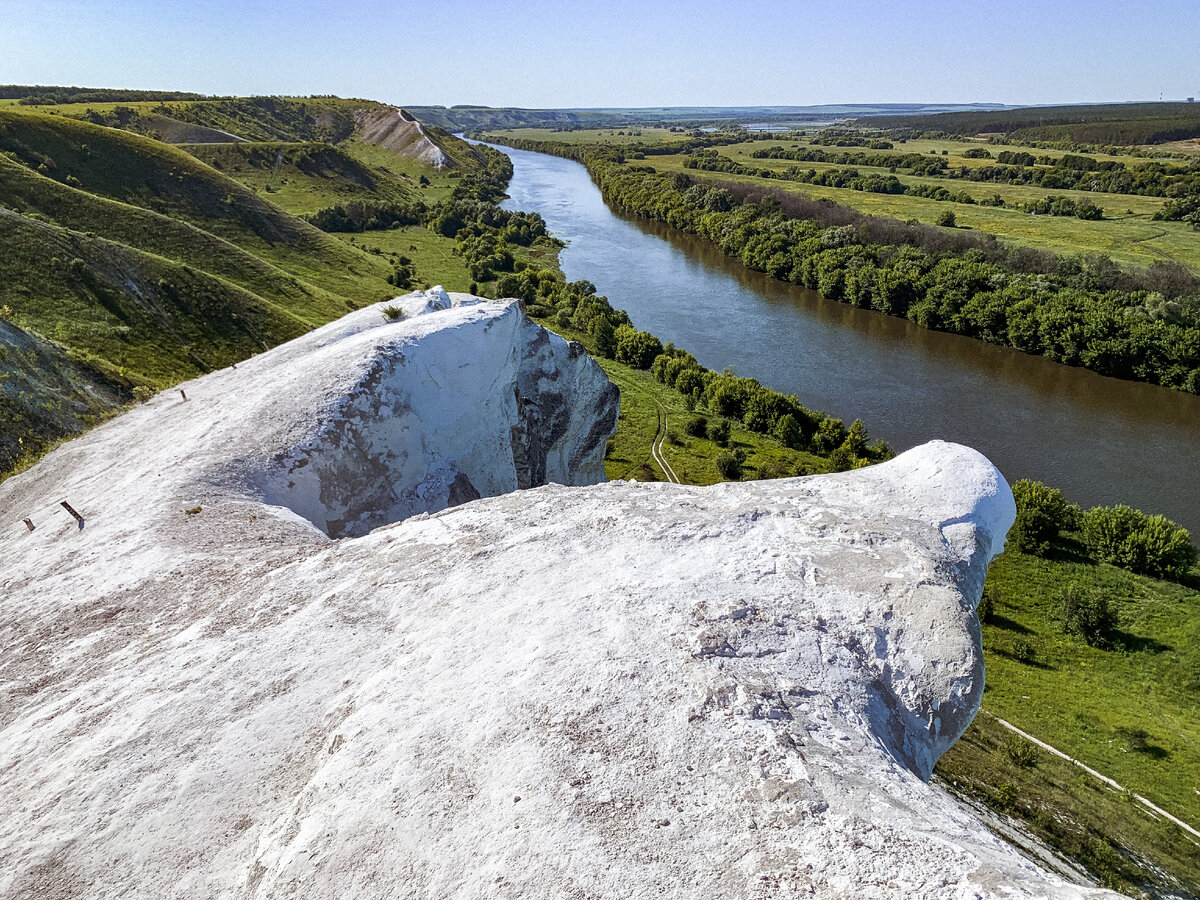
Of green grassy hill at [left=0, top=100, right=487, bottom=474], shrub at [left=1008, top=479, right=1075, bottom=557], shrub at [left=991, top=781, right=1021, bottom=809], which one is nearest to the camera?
shrub at [left=991, top=781, right=1021, bottom=809]

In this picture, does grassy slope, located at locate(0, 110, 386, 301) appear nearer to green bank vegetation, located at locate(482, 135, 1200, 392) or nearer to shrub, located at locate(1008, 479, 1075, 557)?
green bank vegetation, located at locate(482, 135, 1200, 392)

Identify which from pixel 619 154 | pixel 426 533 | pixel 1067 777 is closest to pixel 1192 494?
pixel 1067 777

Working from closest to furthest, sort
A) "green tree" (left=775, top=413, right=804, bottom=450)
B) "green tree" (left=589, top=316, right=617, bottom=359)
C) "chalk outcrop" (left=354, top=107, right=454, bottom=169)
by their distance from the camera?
"green tree" (left=775, top=413, right=804, bottom=450), "green tree" (left=589, top=316, right=617, bottom=359), "chalk outcrop" (left=354, top=107, right=454, bottom=169)

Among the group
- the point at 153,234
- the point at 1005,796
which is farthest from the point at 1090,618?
the point at 153,234

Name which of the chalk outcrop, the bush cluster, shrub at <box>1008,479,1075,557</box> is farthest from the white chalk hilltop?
the chalk outcrop

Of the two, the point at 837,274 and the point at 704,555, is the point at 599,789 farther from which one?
the point at 837,274
